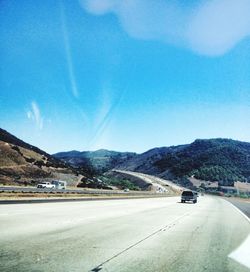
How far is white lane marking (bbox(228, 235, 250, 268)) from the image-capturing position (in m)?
9.36

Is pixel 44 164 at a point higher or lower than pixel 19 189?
higher

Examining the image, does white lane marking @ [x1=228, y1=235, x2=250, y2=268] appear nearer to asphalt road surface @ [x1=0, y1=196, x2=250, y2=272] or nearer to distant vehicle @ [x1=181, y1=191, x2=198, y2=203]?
asphalt road surface @ [x1=0, y1=196, x2=250, y2=272]

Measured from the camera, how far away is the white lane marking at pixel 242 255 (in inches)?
369

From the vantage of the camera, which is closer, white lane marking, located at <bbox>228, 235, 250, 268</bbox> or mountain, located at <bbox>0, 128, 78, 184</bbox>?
white lane marking, located at <bbox>228, 235, 250, 268</bbox>

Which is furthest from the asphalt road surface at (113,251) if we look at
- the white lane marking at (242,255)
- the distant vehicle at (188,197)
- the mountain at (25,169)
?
the mountain at (25,169)

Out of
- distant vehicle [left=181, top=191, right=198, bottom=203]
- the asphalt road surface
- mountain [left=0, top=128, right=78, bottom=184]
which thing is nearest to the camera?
the asphalt road surface

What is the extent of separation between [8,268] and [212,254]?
488 centimetres

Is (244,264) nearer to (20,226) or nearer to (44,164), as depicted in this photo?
(20,226)

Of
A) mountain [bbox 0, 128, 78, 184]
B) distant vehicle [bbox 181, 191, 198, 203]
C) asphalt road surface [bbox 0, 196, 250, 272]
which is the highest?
mountain [bbox 0, 128, 78, 184]

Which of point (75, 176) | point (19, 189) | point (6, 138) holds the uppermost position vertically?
point (6, 138)

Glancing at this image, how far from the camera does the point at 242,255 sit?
33.9ft

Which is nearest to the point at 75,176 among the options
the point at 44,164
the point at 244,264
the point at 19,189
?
the point at 44,164

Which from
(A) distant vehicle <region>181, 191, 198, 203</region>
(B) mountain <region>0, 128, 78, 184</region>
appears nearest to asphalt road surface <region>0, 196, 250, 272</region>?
(A) distant vehicle <region>181, 191, 198, 203</region>

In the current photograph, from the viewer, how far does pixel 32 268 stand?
24.5ft
